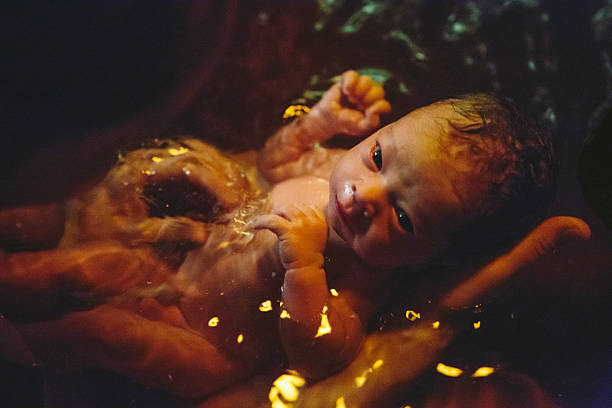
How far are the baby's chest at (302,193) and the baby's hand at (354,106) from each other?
0.13m

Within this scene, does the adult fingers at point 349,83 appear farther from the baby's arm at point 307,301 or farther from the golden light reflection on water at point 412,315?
the golden light reflection on water at point 412,315

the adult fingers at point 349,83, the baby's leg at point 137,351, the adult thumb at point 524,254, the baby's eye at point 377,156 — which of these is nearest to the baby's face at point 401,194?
the baby's eye at point 377,156

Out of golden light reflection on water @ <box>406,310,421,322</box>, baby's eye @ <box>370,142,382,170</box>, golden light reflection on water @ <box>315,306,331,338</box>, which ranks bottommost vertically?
golden light reflection on water @ <box>406,310,421,322</box>

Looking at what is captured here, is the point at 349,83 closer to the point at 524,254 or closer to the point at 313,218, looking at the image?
the point at 313,218

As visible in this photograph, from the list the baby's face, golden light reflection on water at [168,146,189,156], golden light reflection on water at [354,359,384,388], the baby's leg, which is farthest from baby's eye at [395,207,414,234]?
golden light reflection on water at [168,146,189,156]

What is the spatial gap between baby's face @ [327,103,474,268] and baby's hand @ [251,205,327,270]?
0.04 m

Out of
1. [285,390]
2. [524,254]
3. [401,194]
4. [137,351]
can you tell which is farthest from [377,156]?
[137,351]

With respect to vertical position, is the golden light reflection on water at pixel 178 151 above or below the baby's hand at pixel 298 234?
above

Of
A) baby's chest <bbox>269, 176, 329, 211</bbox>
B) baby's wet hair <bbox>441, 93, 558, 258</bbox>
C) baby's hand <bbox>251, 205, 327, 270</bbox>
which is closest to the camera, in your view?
baby's wet hair <bbox>441, 93, 558, 258</bbox>

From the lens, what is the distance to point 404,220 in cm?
Result: 71

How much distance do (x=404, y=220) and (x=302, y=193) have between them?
28cm

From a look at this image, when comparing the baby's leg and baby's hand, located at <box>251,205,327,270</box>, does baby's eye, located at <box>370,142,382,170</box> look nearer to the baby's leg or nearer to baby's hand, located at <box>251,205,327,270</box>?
baby's hand, located at <box>251,205,327,270</box>

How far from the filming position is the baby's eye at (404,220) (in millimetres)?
706

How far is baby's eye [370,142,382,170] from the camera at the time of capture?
726mm
